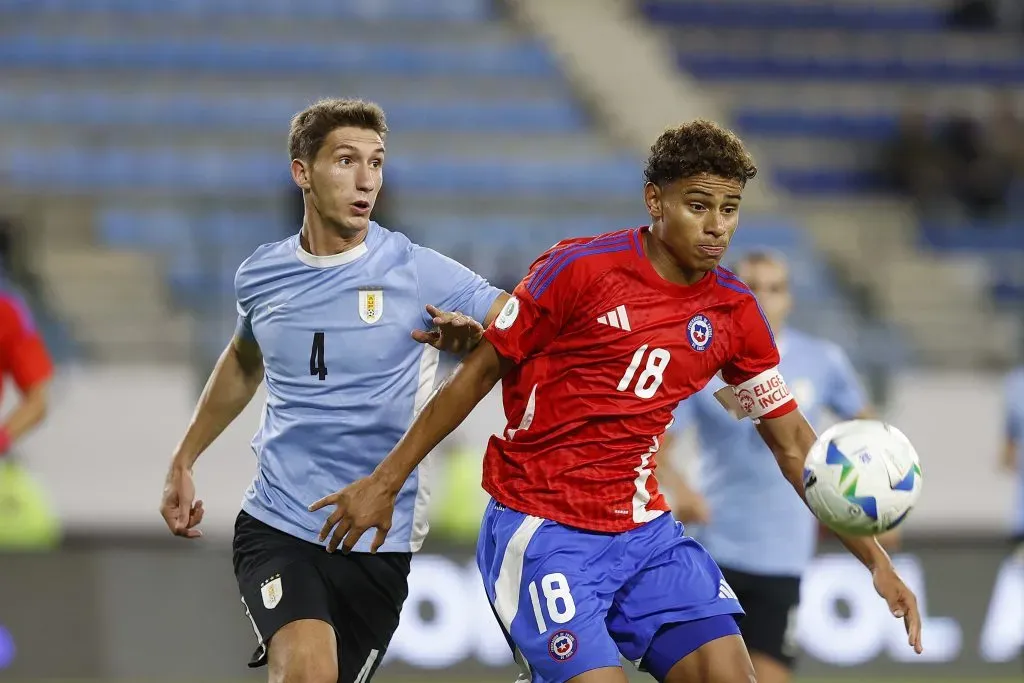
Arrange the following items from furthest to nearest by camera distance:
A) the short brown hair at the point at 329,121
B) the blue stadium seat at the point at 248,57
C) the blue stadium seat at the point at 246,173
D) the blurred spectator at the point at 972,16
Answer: the blurred spectator at the point at 972,16
the blue stadium seat at the point at 248,57
the blue stadium seat at the point at 246,173
the short brown hair at the point at 329,121

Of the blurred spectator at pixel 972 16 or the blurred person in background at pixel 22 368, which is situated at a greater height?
the blurred spectator at pixel 972 16

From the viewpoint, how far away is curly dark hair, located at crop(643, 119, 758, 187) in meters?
4.61

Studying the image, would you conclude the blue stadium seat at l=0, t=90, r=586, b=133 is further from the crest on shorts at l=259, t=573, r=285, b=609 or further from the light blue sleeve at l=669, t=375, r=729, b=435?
the crest on shorts at l=259, t=573, r=285, b=609

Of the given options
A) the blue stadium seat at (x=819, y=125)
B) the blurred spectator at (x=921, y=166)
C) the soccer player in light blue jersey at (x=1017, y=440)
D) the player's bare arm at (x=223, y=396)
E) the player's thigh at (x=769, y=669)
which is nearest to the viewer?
the player's bare arm at (x=223, y=396)

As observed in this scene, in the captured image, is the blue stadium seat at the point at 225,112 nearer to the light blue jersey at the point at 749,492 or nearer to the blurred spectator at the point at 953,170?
the blurred spectator at the point at 953,170

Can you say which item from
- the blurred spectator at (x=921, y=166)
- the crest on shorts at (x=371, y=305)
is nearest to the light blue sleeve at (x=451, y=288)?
the crest on shorts at (x=371, y=305)

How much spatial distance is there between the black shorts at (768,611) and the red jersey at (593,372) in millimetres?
1801

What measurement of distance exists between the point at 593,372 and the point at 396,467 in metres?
0.65

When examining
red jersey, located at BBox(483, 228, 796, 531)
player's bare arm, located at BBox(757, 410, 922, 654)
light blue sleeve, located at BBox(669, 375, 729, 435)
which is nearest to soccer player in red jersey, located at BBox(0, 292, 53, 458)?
light blue sleeve, located at BBox(669, 375, 729, 435)

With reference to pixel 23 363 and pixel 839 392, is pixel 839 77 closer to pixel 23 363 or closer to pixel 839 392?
pixel 839 392

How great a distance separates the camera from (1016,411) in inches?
365

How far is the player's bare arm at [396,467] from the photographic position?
452 centimetres

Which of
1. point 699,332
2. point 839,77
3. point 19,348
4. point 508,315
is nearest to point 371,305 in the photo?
point 508,315

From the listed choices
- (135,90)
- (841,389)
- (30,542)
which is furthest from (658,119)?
(841,389)
